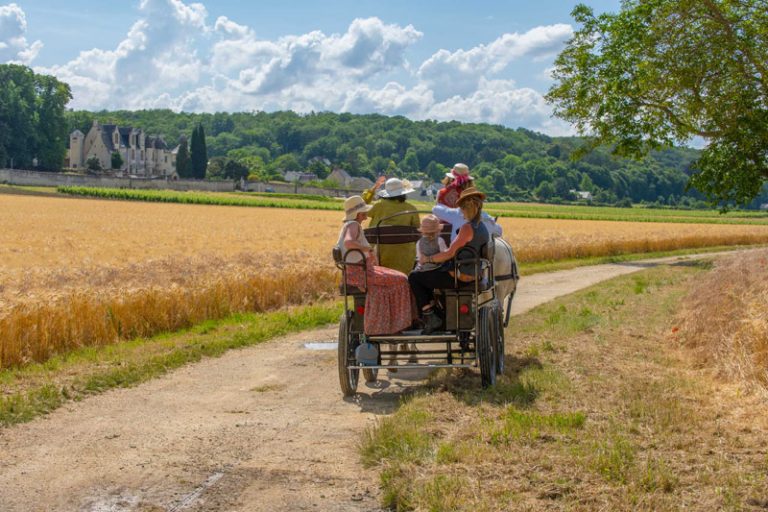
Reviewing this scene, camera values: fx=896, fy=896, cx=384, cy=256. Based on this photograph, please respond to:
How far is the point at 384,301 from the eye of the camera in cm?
910

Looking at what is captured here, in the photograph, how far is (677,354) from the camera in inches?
461

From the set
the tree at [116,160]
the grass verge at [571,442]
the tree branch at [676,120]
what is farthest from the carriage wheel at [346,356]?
the tree at [116,160]

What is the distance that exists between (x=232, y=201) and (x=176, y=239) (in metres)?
50.4

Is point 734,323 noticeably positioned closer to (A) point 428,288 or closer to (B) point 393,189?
(A) point 428,288

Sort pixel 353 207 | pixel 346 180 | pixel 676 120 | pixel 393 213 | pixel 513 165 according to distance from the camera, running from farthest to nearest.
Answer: pixel 346 180 → pixel 513 165 → pixel 676 120 → pixel 393 213 → pixel 353 207

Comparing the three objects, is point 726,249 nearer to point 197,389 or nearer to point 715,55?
point 715,55

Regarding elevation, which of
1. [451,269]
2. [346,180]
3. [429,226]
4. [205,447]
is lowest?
[205,447]

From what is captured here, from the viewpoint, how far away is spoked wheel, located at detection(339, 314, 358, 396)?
912 centimetres

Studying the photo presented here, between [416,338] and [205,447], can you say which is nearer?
[205,447]

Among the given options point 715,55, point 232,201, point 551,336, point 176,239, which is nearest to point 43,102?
point 232,201

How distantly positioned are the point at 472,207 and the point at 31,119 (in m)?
113

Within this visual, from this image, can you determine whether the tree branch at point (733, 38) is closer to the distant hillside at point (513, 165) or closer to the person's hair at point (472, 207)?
the person's hair at point (472, 207)

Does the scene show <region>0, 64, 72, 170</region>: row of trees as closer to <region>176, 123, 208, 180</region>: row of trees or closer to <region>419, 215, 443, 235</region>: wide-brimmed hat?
<region>176, 123, 208, 180</region>: row of trees

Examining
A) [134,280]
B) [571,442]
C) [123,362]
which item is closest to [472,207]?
[571,442]
